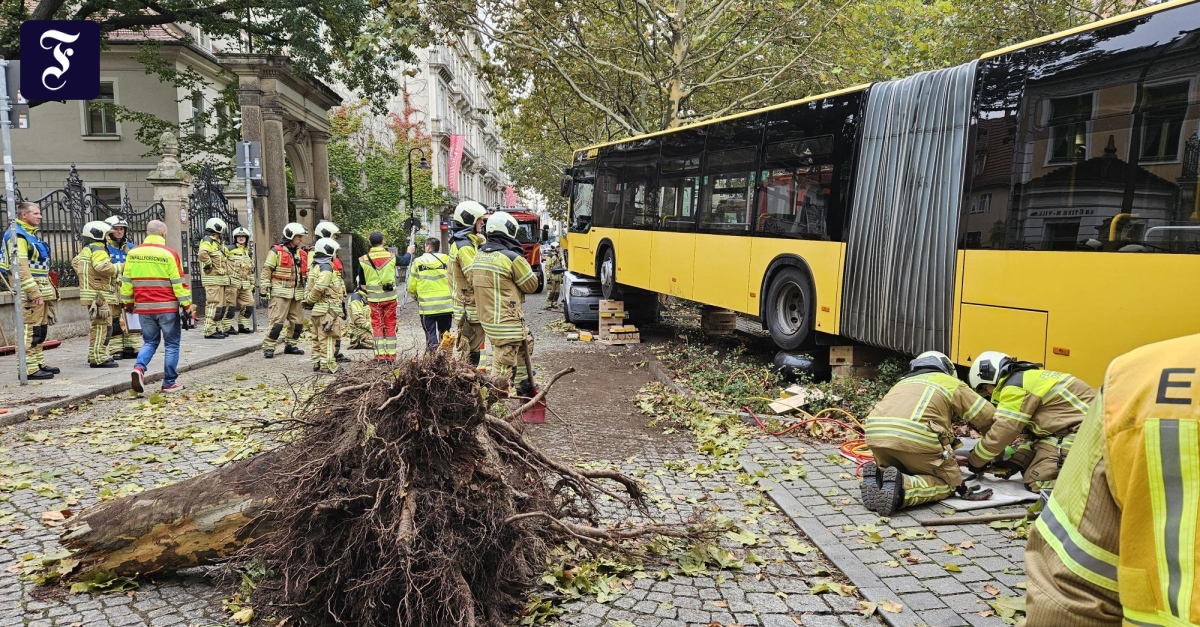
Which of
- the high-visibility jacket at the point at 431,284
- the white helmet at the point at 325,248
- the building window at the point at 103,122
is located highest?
the building window at the point at 103,122

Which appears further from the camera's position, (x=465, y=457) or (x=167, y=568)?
(x=167, y=568)

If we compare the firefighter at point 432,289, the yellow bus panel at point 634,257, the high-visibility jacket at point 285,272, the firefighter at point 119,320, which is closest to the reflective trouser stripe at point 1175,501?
the firefighter at point 432,289

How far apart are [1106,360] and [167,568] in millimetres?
6519

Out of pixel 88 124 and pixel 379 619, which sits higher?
pixel 88 124

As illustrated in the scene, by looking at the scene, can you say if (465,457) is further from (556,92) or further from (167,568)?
(556,92)

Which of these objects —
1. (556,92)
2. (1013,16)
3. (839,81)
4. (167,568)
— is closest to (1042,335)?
(167,568)

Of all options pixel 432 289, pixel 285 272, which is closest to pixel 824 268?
pixel 432 289

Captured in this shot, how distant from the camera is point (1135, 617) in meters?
1.20

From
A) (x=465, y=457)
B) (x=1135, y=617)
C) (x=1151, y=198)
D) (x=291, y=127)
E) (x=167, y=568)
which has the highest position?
(x=291, y=127)

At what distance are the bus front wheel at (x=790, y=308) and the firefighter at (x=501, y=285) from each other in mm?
3569

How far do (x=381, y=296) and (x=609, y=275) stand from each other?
20.9 feet

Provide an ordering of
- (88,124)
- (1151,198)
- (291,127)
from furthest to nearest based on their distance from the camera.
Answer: (88,124) < (291,127) < (1151,198)

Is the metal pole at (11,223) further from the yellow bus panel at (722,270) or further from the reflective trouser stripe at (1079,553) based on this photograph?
the reflective trouser stripe at (1079,553)

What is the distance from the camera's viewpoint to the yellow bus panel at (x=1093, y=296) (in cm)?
559
